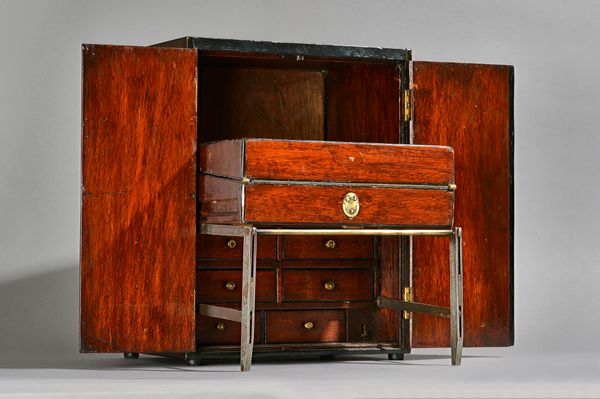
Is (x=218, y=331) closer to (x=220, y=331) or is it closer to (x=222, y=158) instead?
(x=220, y=331)

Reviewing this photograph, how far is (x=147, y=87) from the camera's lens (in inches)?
232

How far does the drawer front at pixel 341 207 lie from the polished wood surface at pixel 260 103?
85cm

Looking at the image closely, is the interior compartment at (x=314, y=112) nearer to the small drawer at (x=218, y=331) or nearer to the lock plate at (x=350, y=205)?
the small drawer at (x=218, y=331)

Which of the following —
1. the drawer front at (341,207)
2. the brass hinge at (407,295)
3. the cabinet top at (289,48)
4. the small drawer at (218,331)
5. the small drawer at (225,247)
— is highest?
the cabinet top at (289,48)

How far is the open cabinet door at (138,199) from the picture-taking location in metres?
5.80

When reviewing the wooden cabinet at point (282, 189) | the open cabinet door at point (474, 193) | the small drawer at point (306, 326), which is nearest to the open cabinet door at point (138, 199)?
the wooden cabinet at point (282, 189)

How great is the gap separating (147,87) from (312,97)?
0.98 metres

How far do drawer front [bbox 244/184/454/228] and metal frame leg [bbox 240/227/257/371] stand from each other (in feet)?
0.24

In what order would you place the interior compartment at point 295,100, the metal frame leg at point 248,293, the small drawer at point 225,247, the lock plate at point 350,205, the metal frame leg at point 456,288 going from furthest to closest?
the interior compartment at point 295,100, the small drawer at point 225,247, the metal frame leg at point 456,288, the lock plate at point 350,205, the metal frame leg at point 248,293

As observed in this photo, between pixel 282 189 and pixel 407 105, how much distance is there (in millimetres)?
825

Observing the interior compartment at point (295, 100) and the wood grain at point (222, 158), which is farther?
the interior compartment at point (295, 100)

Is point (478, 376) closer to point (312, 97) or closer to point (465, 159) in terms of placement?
point (465, 159)

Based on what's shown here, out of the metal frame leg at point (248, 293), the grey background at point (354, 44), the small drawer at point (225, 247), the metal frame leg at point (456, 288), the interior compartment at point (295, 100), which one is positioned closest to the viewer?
the metal frame leg at point (248, 293)

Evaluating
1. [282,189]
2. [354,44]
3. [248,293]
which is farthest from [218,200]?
[354,44]
